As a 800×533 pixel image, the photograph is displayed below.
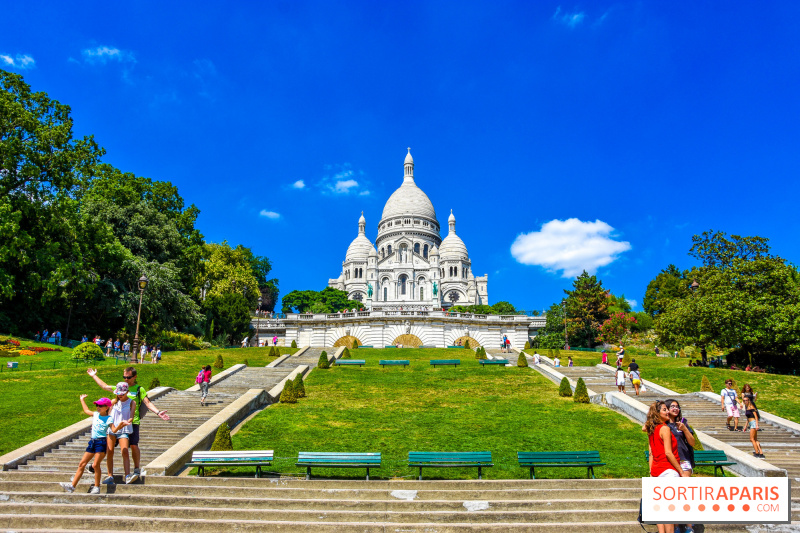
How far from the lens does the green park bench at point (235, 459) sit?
10.2 metres

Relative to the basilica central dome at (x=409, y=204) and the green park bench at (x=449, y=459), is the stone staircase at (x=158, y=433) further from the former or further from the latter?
the basilica central dome at (x=409, y=204)

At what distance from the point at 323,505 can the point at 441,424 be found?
672cm

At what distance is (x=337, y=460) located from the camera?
33.7 feet

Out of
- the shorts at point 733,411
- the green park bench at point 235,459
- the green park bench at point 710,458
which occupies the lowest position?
the green park bench at point 235,459

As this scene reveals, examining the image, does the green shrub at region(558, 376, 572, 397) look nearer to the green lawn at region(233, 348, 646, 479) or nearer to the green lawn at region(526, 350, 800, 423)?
the green lawn at region(233, 348, 646, 479)

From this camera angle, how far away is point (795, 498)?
31.5 feet

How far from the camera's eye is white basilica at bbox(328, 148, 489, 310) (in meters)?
96.5

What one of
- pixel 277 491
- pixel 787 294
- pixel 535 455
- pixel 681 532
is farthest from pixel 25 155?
pixel 787 294

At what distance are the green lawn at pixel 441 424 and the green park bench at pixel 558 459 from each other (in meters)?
0.59

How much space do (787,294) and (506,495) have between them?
2548cm

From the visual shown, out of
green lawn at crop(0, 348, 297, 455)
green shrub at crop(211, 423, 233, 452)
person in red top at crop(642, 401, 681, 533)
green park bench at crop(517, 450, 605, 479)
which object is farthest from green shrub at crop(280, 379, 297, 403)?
person in red top at crop(642, 401, 681, 533)

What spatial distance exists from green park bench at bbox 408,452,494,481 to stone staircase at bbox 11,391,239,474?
5.32 m

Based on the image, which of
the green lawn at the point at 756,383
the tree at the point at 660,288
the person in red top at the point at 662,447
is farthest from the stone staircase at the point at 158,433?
the tree at the point at 660,288

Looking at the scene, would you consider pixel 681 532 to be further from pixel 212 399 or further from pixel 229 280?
pixel 229 280
